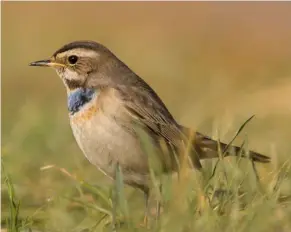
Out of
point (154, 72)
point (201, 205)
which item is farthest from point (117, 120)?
point (154, 72)

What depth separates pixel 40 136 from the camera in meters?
10.3

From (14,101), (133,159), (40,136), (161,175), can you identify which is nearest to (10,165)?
(40,136)

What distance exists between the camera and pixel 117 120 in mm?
7262

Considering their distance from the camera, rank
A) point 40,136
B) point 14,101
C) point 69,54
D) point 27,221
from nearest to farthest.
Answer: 1. point 27,221
2. point 69,54
3. point 40,136
4. point 14,101

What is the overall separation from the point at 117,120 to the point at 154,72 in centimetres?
923

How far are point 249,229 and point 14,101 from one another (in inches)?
334

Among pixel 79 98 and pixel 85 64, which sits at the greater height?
pixel 85 64

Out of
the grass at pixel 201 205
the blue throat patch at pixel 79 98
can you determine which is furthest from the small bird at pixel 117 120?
the grass at pixel 201 205

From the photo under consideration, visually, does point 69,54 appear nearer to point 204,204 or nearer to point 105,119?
point 105,119

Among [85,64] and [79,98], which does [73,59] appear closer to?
[85,64]

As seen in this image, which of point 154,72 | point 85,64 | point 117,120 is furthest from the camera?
point 154,72

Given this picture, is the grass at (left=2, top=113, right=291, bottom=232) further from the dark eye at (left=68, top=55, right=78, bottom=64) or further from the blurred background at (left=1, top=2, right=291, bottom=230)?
the dark eye at (left=68, top=55, right=78, bottom=64)

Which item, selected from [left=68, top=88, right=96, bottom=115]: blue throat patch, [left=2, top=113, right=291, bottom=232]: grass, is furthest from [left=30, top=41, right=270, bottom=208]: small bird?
[left=2, top=113, right=291, bottom=232]: grass

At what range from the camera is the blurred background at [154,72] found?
903 cm
